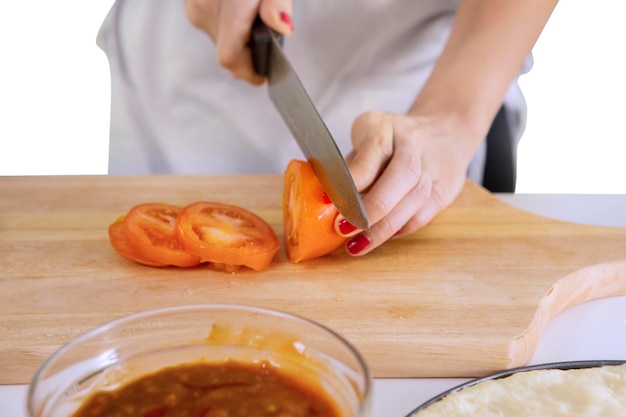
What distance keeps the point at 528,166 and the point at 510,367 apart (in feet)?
8.14

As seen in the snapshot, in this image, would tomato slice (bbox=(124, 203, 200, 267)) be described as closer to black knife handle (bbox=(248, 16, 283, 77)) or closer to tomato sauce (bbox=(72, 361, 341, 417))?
black knife handle (bbox=(248, 16, 283, 77))

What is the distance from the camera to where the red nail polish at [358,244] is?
1.41 metres

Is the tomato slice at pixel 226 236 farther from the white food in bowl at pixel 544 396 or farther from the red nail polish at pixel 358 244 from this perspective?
the white food in bowl at pixel 544 396

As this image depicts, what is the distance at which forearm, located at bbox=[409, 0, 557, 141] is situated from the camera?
1723 millimetres

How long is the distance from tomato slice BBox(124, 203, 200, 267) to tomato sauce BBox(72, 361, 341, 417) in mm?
583

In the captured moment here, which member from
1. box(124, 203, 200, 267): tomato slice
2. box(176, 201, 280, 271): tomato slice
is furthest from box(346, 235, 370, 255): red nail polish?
box(124, 203, 200, 267): tomato slice

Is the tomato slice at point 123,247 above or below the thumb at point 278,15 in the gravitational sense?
below

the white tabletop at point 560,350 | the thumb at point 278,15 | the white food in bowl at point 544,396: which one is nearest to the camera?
the white food in bowl at point 544,396

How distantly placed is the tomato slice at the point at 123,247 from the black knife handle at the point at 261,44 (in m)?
0.44

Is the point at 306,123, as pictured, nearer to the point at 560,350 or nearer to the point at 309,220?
the point at 309,220

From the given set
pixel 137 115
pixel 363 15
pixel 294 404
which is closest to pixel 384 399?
pixel 294 404

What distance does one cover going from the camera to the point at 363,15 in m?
2.00

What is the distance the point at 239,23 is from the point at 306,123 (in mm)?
337

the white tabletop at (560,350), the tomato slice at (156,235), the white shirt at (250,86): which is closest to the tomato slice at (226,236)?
the tomato slice at (156,235)
